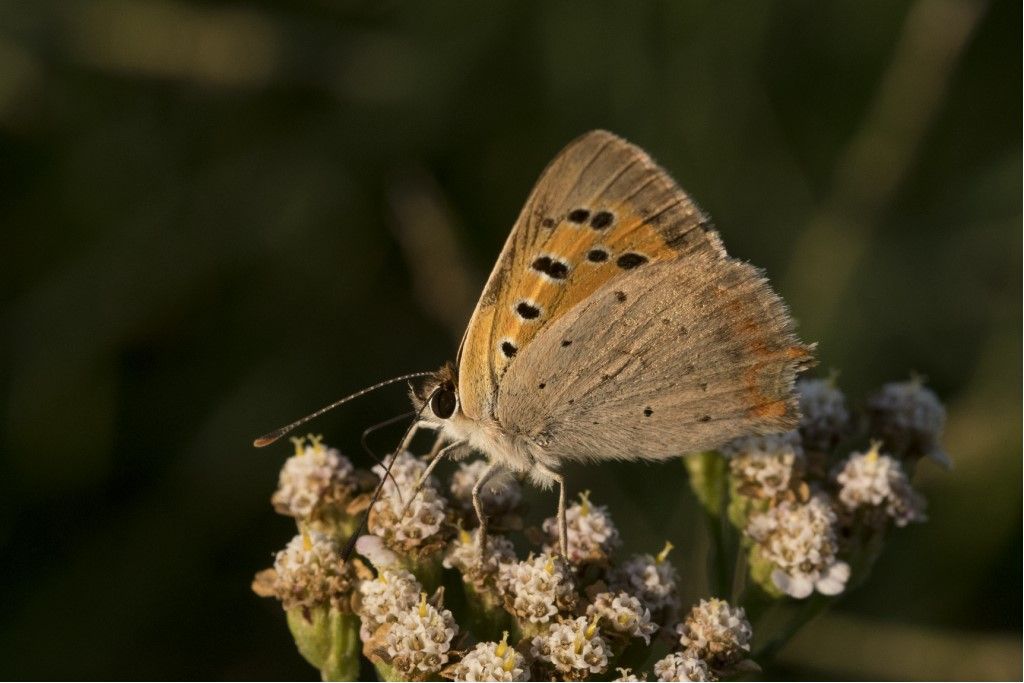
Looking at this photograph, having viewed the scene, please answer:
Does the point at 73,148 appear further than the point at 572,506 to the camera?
Yes

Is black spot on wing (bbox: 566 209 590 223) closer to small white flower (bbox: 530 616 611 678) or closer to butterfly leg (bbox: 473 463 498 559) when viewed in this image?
butterfly leg (bbox: 473 463 498 559)

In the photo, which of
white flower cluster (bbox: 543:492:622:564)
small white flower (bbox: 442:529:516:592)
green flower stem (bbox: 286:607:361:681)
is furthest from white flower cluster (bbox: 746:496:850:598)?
green flower stem (bbox: 286:607:361:681)

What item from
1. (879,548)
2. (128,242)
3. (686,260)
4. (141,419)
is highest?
(128,242)

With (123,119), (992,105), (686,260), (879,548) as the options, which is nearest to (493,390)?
(686,260)

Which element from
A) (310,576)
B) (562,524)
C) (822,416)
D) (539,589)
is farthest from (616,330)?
(310,576)

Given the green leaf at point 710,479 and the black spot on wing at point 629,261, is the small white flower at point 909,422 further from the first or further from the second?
the black spot on wing at point 629,261

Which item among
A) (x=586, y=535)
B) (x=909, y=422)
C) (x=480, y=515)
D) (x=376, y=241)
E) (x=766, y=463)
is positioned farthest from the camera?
(x=376, y=241)

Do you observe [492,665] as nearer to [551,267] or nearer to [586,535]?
[586,535]

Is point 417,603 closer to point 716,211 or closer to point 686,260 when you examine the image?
point 686,260
